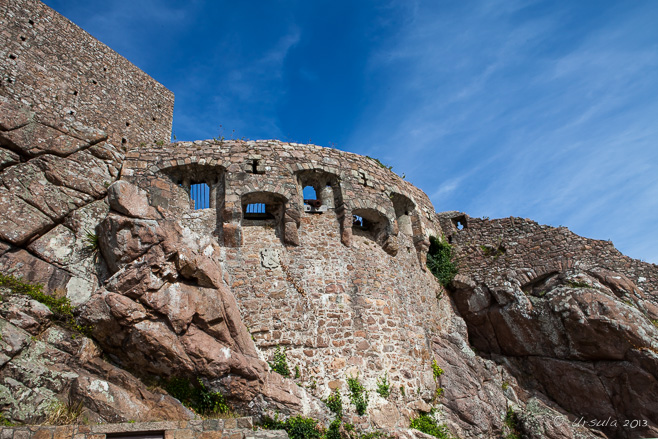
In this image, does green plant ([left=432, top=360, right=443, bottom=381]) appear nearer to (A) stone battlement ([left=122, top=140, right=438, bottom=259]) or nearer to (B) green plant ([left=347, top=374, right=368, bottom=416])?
(B) green plant ([left=347, top=374, right=368, bottom=416])

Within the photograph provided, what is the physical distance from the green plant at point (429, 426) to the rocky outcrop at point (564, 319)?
494 centimetres

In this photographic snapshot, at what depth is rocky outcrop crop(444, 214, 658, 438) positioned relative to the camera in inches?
519

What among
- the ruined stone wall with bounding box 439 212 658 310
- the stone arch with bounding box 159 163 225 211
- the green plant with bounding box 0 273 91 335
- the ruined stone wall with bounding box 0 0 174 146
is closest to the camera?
the green plant with bounding box 0 273 91 335

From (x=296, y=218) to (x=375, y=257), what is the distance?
2516 mm

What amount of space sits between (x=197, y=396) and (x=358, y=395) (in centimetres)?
350

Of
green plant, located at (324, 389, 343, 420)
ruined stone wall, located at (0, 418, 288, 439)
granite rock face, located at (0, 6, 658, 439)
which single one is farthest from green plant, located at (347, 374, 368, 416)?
ruined stone wall, located at (0, 418, 288, 439)

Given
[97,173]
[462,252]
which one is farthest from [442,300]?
[97,173]

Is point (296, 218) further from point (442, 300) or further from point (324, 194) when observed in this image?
point (442, 300)

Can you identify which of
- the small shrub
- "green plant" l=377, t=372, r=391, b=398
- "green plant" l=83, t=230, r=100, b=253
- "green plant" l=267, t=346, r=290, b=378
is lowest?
the small shrub

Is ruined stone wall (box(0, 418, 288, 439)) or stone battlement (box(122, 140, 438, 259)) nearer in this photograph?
ruined stone wall (box(0, 418, 288, 439))

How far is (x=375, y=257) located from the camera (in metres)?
12.5

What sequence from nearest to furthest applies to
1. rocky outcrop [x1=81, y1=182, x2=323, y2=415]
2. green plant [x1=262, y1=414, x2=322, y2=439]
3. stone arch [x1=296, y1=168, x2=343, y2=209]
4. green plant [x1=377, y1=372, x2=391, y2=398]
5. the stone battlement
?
rocky outcrop [x1=81, y1=182, x2=323, y2=415], green plant [x1=262, y1=414, x2=322, y2=439], green plant [x1=377, y1=372, x2=391, y2=398], the stone battlement, stone arch [x1=296, y1=168, x2=343, y2=209]

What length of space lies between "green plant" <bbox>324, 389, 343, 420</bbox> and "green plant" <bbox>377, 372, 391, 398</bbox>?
40.9 inches

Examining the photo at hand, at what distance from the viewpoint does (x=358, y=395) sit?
10.0 metres
